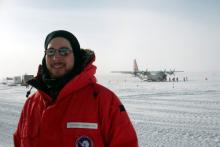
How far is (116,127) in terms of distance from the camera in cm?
207

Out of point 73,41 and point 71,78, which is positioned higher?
point 73,41

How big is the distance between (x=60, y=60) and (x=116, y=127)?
0.67 meters

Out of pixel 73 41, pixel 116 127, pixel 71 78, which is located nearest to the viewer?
pixel 116 127

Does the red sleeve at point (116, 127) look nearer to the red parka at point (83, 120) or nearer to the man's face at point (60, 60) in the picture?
the red parka at point (83, 120)

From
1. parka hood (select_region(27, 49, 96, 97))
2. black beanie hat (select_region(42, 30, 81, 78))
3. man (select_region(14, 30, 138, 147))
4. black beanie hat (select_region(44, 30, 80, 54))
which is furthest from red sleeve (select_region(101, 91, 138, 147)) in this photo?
black beanie hat (select_region(44, 30, 80, 54))

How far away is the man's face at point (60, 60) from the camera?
2277mm

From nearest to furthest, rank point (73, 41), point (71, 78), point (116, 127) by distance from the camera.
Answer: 1. point (116, 127)
2. point (71, 78)
3. point (73, 41)

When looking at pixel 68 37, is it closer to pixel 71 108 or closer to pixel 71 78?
pixel 71 78

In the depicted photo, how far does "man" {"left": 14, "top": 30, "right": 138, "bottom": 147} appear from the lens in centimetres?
208

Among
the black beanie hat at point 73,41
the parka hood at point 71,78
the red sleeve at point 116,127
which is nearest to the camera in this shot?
the red sleeve at point 116,127

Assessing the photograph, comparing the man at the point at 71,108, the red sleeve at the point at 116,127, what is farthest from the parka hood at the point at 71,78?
the red sleeve at the point at 116,127

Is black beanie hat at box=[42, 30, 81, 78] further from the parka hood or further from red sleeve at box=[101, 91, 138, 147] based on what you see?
red sleeve at box=[101, 91, 138, 147]

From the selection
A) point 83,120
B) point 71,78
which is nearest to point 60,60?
point 71,78

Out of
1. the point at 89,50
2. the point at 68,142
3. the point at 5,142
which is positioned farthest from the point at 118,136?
the point at 5,142
